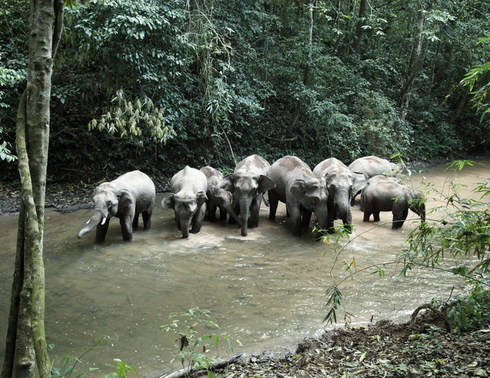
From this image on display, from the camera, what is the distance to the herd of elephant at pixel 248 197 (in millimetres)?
7977

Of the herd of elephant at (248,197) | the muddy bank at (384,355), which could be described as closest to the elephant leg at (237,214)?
the herd of elephant at (248,197)

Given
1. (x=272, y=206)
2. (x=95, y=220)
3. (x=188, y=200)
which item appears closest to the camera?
(x=95, y=220)

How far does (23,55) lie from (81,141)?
8.31 ft

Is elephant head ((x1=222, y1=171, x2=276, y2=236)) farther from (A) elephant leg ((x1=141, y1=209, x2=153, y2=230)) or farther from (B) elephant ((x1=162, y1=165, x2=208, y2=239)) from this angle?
(A) elephant leg ((x1=141, y1=209, x2=153, y2=230))

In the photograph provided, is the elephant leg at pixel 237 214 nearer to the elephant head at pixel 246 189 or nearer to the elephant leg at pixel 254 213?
the elephant head at pixel 246 189

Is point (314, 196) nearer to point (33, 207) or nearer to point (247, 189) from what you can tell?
point (247, 189)

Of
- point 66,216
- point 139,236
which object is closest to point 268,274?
point 139,236

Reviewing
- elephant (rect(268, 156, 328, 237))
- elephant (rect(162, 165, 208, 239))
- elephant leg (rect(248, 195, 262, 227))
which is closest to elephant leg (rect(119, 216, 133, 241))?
elephant (rect(162, 165, 208, 239))

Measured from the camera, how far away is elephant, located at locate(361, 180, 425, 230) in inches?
346

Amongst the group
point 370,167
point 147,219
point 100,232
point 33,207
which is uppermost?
point 370,167

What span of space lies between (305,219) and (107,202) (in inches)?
144

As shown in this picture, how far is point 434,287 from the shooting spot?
6012mm

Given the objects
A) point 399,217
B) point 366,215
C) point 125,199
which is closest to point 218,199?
point 125,199

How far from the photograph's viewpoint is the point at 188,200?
8.12 meters
